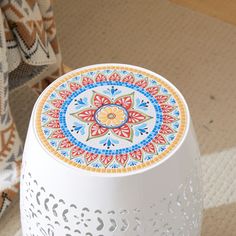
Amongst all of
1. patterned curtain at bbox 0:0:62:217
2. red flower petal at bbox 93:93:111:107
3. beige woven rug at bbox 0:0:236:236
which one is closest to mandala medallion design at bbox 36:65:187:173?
red flower petal at bbox 93:93:111:107

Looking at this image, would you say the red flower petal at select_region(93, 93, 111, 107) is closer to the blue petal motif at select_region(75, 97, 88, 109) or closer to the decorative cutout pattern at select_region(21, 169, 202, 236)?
the blue petal motif at select_region(75, 97, 88, 109)

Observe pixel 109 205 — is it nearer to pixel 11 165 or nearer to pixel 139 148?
pixel 139 148

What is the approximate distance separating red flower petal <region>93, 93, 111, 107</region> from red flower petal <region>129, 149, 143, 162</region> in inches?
3.5

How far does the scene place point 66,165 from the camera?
2.19ft

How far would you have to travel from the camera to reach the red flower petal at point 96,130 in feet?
2.30

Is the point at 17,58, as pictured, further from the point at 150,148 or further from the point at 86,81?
the point at 150,148

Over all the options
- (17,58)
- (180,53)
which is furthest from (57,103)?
(180,53)

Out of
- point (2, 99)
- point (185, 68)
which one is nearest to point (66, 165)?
point (2, 99)

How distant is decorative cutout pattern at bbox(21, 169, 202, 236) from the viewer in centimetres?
68

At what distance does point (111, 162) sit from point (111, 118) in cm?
7

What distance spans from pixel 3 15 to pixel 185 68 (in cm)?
52

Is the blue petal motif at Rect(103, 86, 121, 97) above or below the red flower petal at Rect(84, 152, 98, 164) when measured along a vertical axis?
above

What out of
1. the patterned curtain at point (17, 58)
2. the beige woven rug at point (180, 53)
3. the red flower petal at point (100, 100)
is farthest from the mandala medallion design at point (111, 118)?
the beige woven rug at point (180, 53)

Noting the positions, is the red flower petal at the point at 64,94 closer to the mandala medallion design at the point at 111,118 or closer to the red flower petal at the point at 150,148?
the mandala medallion design at the point at 111,118
